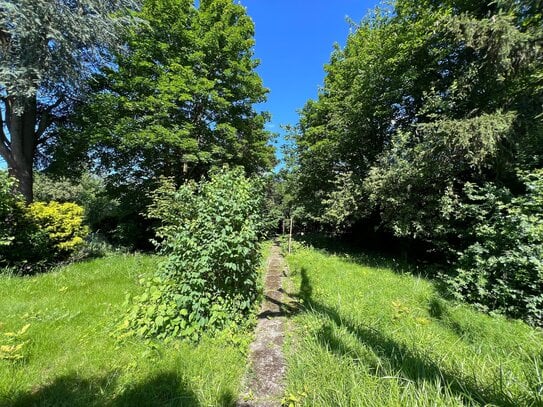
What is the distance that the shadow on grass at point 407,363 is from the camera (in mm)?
2004

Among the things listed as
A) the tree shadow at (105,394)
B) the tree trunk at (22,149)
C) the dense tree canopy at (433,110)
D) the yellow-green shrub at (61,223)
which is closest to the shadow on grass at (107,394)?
the tree shadow at (105,394)

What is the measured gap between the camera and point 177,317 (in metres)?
3.22

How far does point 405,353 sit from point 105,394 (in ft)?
9.16

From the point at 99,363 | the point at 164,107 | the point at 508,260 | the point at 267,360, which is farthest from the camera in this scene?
the point at 164,107

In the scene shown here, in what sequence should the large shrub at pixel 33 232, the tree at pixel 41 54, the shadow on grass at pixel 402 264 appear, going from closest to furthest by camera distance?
the large shrub at pixel 33 232 < the shadow on grass at pixel 402 264 < the tree at pixel 41 54

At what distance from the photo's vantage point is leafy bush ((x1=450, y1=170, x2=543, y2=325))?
13.7 feet

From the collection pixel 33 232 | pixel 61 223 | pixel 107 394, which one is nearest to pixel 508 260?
pixel 107 394

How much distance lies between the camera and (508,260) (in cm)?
439

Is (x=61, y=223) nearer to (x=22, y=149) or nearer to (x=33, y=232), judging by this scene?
(x=33, y=232)

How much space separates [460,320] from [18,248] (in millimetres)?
8691

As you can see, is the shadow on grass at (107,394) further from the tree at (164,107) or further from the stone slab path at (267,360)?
the tree at (164,107)

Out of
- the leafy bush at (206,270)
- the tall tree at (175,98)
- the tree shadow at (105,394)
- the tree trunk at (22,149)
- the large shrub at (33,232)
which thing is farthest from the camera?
the tall tree at (175,98)

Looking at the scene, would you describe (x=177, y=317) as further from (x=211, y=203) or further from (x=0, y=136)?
(x=0, y=136)

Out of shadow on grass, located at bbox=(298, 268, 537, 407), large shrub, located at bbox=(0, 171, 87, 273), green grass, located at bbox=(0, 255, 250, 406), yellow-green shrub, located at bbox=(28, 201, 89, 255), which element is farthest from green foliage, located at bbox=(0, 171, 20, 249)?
shadow on grass, located at bbox=(298, 268, 537, 407)
